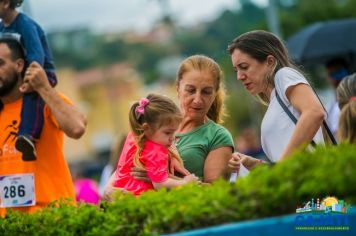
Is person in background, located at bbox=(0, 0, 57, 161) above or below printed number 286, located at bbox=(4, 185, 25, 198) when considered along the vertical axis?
above

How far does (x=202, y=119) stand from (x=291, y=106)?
2.60ft

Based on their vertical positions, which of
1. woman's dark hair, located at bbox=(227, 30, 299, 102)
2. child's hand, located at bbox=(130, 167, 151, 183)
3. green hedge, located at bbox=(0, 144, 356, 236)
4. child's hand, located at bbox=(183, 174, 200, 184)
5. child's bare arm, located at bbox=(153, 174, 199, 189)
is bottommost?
green hedge, located at bbox=(0, 144, 356, 236)

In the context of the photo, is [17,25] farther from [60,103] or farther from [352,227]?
[352,227]

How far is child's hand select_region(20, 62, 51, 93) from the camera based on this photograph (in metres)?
6.89

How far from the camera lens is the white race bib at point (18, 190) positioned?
6902mm

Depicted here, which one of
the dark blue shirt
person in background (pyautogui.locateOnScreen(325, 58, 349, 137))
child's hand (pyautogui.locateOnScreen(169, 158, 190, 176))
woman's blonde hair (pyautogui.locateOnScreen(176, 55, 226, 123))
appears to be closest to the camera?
child's hand (pyautogui.locateOnScreen(169, 158, 190, 176))

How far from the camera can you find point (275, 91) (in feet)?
18.8

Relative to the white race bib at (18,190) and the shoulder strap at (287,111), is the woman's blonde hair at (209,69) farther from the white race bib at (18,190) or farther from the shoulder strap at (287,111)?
the white race bib at (18,190)

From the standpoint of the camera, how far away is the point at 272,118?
5.70 m

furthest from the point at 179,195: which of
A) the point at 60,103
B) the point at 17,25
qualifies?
the point at 17,25

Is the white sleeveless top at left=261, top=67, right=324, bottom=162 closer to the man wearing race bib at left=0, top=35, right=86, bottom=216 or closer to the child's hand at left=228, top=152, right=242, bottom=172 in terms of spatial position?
the child's hand at left=228, top=152, right=242, bottom=172

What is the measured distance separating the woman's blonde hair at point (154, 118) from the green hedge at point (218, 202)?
707mm

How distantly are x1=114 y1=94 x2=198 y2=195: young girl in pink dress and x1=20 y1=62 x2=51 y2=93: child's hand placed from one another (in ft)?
3.72

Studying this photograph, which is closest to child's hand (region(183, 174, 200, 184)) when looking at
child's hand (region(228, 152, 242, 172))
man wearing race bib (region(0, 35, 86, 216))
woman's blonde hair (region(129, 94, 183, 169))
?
woman's blonde hair (region(129, 94, 183, 169))
